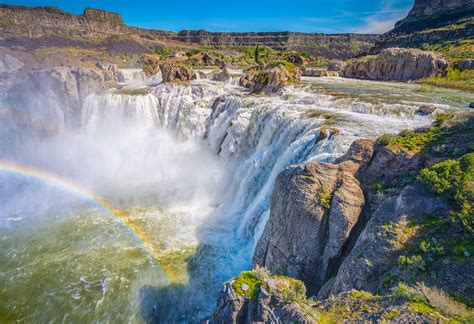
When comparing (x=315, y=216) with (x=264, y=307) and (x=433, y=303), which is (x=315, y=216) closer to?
(x=264, y=307)

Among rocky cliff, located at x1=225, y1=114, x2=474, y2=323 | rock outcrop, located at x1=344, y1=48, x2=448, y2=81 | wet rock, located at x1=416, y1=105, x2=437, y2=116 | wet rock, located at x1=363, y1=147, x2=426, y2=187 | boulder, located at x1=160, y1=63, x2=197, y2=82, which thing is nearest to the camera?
rocky cliff, located at x1=225, y1=114, x2=474, y2=323

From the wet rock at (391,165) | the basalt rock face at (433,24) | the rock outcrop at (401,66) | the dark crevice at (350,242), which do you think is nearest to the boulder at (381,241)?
the dark crevice at (350,242)

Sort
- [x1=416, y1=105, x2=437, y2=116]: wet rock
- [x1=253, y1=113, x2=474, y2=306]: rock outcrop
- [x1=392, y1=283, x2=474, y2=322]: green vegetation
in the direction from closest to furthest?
[x1=392, y1=283, x2=474, y2=322]: green vegetation < [x1=253, y1=113, x2=474, y2=306]: rock outcrop < [x1=416, y1=105, x2=437, y2=116]: wet rock

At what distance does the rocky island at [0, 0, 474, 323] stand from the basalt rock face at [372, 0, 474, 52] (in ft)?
122

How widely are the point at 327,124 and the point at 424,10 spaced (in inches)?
4236

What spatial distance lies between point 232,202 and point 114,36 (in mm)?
112988

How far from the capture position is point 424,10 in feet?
301

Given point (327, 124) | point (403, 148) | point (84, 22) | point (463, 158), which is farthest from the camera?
point (84, 22)

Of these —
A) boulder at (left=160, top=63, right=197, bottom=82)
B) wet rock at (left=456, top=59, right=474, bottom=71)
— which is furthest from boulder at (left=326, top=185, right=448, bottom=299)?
wet rock at (left=456, top=59, right=474, bottom=71)

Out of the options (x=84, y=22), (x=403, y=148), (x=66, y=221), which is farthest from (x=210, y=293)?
(x=84, y=22)

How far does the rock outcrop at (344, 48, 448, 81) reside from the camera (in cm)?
3703

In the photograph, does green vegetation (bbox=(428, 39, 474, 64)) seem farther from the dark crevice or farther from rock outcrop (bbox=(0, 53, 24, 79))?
rock outcrop (bbox=(0, 53, 24, 79))

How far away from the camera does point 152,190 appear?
18453mm

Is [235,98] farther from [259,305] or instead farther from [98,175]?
[259,305]
